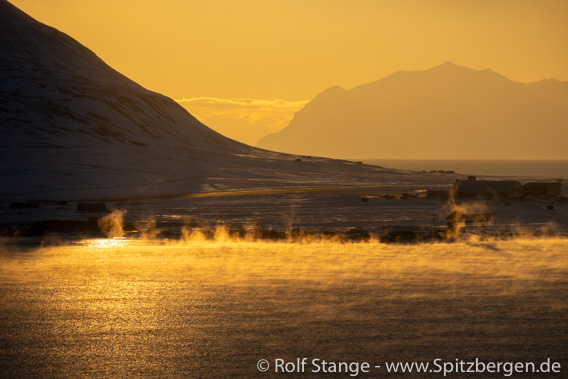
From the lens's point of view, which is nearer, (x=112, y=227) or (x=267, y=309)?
(x=267, y=309)

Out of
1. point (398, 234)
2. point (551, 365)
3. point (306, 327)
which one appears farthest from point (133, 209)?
point (551, 365)

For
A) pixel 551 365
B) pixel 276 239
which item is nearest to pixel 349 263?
pixel 276 239

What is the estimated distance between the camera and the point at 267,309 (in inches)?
1395

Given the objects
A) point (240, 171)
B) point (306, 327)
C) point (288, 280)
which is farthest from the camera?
point (240, 171)

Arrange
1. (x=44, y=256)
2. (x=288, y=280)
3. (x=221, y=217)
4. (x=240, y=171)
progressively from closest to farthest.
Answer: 1. (x=288, y=280)
2. (x=44, y=256)
3. (x=221, y=217)
4. (x=240, y=171)

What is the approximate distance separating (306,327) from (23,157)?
162 metres

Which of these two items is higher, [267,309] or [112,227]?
[112,227]

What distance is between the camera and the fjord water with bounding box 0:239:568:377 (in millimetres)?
27938

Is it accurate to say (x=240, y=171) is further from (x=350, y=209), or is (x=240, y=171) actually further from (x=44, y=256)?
(x=44, y=256)

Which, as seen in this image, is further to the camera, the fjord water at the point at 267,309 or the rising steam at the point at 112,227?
the rising steam at the point at 112,227

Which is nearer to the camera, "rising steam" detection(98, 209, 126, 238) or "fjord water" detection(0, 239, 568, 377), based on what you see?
"fjord water" detection(0, 239, 568, 377)

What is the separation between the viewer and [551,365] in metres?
26.6

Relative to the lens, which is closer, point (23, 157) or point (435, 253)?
point (435, 253)

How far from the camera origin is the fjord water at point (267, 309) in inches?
1100
